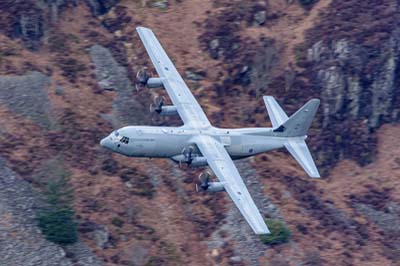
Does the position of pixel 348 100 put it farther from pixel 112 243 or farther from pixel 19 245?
pixel 19 245

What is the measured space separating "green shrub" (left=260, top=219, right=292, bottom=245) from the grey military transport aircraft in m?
7.00

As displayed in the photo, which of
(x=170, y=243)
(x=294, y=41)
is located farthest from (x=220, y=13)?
(x=170, y=243)

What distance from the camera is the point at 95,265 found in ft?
252

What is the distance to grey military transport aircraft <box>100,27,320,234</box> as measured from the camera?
7438 cm

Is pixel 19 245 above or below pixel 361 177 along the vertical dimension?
above

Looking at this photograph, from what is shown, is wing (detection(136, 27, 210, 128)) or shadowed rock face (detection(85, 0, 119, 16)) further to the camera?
shadowed rock face (detection(85, 0, 119, 16))

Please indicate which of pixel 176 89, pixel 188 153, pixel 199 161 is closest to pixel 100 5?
pixel 176 89

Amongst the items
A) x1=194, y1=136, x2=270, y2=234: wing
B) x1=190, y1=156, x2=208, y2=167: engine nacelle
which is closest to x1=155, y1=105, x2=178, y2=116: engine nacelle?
x1=194, y1=136, x2=270, y2=234: wing

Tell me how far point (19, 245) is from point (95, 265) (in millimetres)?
5696

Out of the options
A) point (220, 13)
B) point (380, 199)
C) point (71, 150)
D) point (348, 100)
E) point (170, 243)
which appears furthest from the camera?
point (220, 13)

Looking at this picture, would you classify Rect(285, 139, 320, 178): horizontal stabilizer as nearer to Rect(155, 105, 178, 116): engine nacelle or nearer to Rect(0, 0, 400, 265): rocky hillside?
Rect(0, 0, 400, 265): rocky hillside

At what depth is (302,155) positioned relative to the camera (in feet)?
259

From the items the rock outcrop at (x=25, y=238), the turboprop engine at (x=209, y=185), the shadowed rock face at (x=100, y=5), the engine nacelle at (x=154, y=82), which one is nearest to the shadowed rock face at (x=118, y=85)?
the shadowed rock face at (x=100, y=5)

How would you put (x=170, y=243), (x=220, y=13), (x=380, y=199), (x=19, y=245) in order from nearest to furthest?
(x=19, y=245), (x=170, y=243), (x=380, y=199), (x=220, y=13)
